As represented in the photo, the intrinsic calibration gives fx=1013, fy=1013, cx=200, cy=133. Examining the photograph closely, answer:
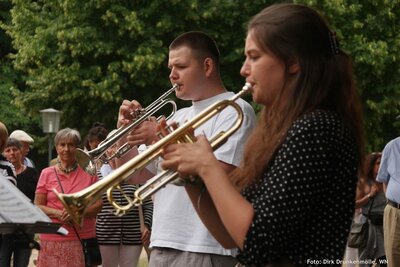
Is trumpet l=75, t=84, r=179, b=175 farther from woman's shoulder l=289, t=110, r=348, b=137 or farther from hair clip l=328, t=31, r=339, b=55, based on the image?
woman's shoulder l=289, t=110, r=348, b=137

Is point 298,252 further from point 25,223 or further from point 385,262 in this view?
point 385,262

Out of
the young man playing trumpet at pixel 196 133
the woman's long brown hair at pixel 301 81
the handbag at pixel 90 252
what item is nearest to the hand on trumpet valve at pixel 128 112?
the young man playing trumpet at pixel 196 133

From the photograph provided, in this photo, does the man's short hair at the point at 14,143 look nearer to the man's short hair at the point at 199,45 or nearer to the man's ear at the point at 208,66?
the man's short hair at the point at 199,45

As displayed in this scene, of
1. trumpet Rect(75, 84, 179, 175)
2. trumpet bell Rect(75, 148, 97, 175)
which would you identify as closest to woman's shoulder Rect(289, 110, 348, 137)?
trumpet Rect(75, 84, 179, 175)

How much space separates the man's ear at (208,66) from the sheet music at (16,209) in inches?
52.6

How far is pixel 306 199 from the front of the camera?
3.60 metres

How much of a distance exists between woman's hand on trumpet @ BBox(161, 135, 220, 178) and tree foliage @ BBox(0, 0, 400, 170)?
21.9 metres

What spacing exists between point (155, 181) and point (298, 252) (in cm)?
70

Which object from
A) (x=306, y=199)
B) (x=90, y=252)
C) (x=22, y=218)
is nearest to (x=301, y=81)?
(x=306, y=199)

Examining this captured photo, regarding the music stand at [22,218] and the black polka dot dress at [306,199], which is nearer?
the black polka dot dress at [306,199]

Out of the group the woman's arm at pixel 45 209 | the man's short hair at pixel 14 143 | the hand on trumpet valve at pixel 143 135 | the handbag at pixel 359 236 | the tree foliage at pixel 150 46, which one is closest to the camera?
the hand on trumpet valve at pixel 143 135

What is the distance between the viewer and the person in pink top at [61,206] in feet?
32.2

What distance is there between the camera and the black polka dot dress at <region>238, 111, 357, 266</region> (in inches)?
141

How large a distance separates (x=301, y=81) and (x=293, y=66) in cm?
7
